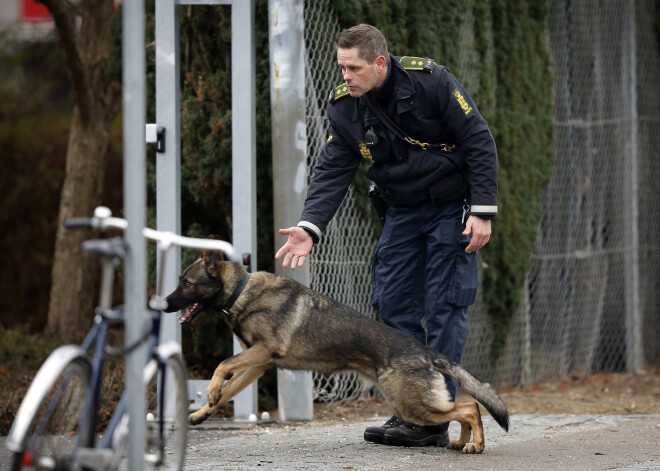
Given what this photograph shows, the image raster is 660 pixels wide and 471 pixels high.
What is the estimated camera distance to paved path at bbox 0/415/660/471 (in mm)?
4613

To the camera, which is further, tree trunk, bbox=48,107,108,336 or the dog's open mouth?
tree trunk, bbox=48,107,108,336

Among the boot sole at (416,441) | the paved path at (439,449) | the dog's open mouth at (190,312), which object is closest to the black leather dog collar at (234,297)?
the dog's open mouth at (190,312)

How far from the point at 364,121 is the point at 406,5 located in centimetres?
216

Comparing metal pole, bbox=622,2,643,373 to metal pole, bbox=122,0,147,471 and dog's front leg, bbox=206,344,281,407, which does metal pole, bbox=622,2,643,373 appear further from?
metal pole, bbox=122,0,147,471

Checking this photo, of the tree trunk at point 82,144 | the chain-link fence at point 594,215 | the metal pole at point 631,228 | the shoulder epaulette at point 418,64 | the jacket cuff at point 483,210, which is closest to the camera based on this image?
the jacket cuff at point 483,210

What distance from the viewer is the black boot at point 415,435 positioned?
16.9ft

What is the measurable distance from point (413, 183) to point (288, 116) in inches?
47.1

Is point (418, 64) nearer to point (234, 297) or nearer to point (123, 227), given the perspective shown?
point (234, 297)

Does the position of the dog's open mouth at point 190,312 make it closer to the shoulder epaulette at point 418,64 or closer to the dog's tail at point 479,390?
the dog's tail at point 479,390

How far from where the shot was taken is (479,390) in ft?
15.9

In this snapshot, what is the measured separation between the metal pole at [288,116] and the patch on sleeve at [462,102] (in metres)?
1.28

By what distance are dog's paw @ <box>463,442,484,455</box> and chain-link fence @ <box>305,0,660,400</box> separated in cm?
279

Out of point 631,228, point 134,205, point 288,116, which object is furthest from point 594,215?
point 134,205

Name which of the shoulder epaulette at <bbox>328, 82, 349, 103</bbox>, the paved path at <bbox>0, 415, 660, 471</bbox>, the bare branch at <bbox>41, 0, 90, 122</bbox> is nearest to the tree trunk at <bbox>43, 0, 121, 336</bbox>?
the bare branch at <bbox>41, 0, 90, 122</bbox>
